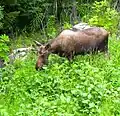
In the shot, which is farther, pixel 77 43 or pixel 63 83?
pixel 77 43

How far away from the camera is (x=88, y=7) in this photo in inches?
669

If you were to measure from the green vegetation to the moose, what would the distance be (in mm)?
220

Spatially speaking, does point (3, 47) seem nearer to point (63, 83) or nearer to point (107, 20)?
point (63, 83)

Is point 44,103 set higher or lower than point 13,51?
higher

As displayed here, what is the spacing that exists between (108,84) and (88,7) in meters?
9.49

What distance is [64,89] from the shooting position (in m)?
7.79

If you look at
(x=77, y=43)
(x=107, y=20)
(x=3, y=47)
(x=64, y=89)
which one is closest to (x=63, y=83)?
(x=64, y=89)

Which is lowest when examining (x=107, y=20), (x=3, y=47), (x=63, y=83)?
(x=107, y=20)

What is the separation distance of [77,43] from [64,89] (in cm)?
264

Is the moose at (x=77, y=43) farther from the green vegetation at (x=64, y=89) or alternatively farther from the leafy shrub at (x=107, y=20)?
the leafy shrub at (x=107, y=20)

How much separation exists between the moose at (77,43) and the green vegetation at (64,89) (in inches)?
8.7

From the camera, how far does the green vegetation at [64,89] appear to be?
6.89 meters

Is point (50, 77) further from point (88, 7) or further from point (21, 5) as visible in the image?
point (88, 7)

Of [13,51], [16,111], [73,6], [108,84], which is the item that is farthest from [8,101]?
[73,6]
